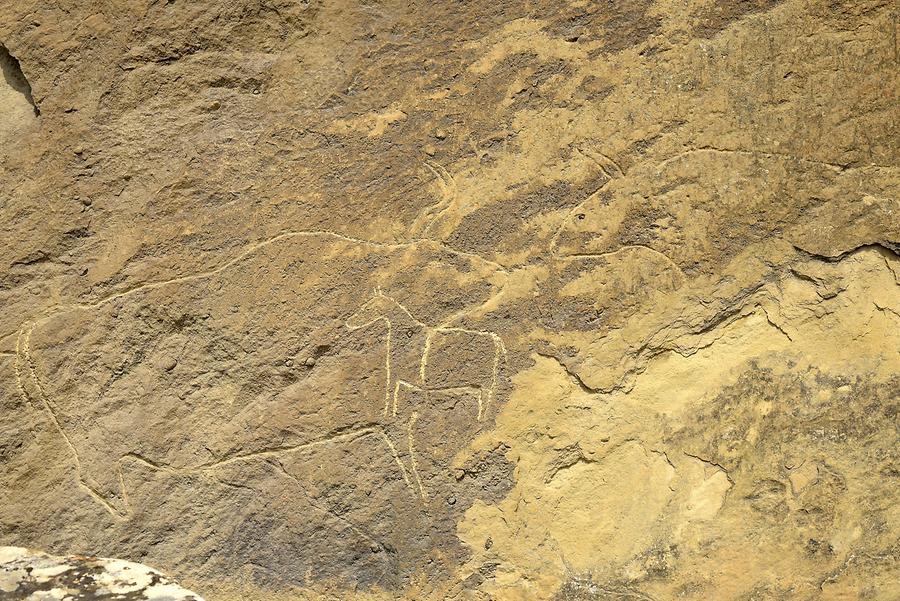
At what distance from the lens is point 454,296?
8.36ft

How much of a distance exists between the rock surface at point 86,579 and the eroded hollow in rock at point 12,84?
1.36 metres

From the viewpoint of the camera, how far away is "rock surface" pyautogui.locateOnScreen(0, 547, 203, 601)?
2609 mm

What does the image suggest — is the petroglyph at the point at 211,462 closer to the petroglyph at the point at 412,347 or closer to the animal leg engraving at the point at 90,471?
the animal leg engraving at the point at 90,471

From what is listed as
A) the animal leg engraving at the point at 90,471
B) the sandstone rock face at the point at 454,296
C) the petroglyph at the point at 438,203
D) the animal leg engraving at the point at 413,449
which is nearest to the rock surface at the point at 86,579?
the sandstone rock face at the point at 454,296

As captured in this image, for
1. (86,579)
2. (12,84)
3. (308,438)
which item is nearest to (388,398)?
(308,438)

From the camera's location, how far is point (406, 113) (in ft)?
8.16

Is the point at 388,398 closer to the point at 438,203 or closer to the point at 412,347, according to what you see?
the point at 412,347

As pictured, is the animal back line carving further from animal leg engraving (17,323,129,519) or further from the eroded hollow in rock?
the eroded hollow in rock

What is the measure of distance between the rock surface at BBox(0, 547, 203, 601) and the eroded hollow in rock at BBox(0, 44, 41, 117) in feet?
4.46

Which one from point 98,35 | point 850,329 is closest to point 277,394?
point 98,35

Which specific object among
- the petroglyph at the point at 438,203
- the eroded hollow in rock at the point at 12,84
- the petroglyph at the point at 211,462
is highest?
the eroded hollow in rock at the point at 12,84

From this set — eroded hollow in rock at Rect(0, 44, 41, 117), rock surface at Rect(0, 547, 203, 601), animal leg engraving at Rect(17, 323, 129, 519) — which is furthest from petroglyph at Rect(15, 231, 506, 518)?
eroded hollow in rock at Rect(0, 44, 41, 117)

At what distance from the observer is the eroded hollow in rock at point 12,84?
2.51 meters

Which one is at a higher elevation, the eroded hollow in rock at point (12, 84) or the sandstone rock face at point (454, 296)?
the eroded hollow in rock at point (12, 84)
